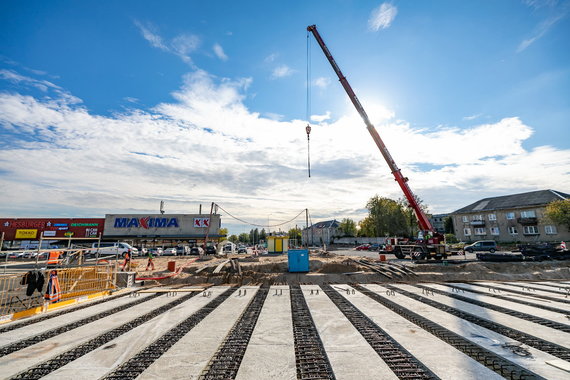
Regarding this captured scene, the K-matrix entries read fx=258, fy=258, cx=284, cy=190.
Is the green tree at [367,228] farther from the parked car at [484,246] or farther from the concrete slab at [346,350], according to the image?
the concrete slab at [346,350]

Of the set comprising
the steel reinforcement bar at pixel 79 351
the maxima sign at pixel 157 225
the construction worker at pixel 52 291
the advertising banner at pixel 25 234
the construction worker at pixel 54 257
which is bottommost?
the steel reinforcement bar at pixel 79 351

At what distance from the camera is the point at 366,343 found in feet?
16.9

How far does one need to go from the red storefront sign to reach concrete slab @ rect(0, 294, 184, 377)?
46383mm

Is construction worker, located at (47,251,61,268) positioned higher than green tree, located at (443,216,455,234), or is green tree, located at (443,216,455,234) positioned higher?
green tree, located at (443,216,455,234)

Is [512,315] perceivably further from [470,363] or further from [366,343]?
[366,343]

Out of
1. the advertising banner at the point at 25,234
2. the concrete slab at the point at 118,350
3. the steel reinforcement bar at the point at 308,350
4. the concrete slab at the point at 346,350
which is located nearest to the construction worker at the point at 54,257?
the concrete slab at the point at 118,350

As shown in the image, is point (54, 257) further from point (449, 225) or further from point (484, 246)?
point (449, 225)

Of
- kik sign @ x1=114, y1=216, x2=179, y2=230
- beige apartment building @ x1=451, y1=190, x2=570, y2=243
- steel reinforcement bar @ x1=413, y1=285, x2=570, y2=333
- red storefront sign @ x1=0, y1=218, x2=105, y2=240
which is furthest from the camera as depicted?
kik sign @ x1=114, y1=216, x2=179, y2=230

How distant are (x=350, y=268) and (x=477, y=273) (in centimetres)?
789

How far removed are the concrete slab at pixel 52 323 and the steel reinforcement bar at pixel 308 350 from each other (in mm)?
5904

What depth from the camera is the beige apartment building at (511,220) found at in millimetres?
40781

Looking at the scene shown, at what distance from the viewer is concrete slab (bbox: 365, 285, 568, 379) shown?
4066 millimetres

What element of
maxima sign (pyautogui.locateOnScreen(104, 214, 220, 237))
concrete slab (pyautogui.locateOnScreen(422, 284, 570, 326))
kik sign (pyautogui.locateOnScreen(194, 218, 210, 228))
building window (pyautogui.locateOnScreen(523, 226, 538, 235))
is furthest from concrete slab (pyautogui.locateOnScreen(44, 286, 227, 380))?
building window (pyautogui.locateOnScreen(523, 226, 538, 235))

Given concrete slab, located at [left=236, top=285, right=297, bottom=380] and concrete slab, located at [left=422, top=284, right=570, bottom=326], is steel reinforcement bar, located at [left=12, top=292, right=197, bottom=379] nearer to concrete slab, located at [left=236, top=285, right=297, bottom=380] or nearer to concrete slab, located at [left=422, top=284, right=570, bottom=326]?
concrete slab, located at [left=236, top=285, right=297, bottom=380]
